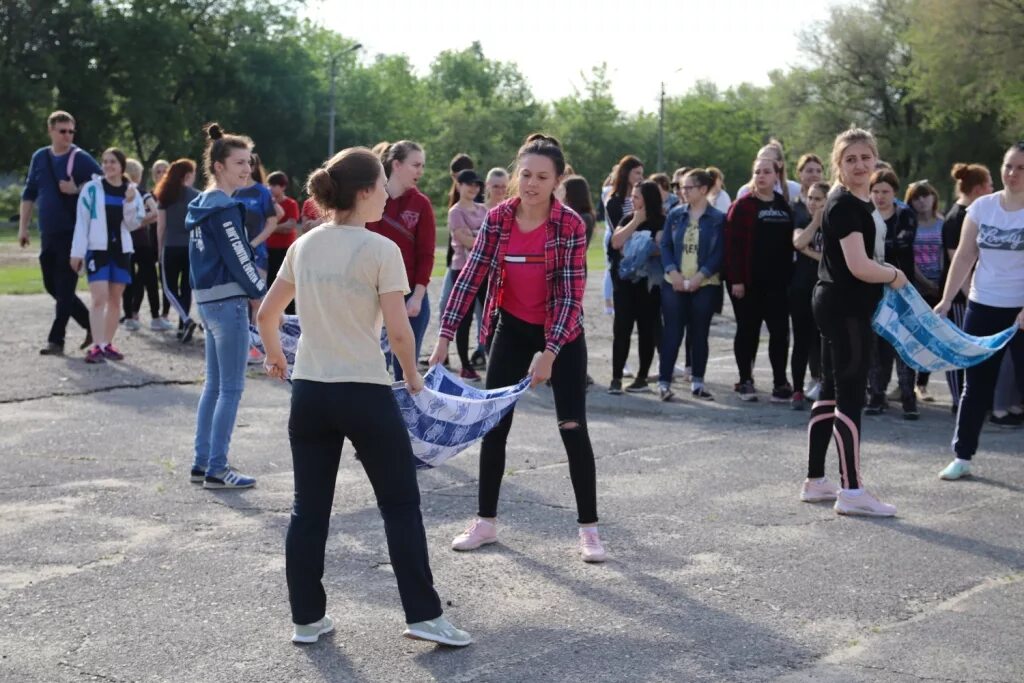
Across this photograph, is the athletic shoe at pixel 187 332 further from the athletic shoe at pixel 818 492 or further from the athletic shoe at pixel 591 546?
Result: the athletic shoe at pixel 591 546

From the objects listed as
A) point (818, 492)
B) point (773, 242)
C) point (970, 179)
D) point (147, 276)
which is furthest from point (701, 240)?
point (147, 276)

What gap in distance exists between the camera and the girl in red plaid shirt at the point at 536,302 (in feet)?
20.3

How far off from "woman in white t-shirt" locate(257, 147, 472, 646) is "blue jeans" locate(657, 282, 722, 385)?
7099 millimetres

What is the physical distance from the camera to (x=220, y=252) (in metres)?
7.59

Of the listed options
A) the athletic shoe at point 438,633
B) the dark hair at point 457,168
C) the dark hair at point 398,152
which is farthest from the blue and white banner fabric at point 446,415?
the dark hair at point 457,168

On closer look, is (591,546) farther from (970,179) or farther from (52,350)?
(52,350)

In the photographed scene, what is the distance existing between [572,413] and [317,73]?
73.8 m

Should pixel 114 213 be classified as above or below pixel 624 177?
below

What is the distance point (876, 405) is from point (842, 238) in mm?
4416

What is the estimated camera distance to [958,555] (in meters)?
6.47

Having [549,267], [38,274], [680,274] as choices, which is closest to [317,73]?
[38,274]

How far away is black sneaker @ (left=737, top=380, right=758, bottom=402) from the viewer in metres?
11.8

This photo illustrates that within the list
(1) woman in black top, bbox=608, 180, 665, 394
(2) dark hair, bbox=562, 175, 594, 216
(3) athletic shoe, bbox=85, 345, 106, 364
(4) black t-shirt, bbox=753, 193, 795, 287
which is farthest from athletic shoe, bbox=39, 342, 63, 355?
(4) black t-shirt, bbox=753, 193, 795, 287

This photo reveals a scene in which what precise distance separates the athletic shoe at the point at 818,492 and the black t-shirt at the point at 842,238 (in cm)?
110
